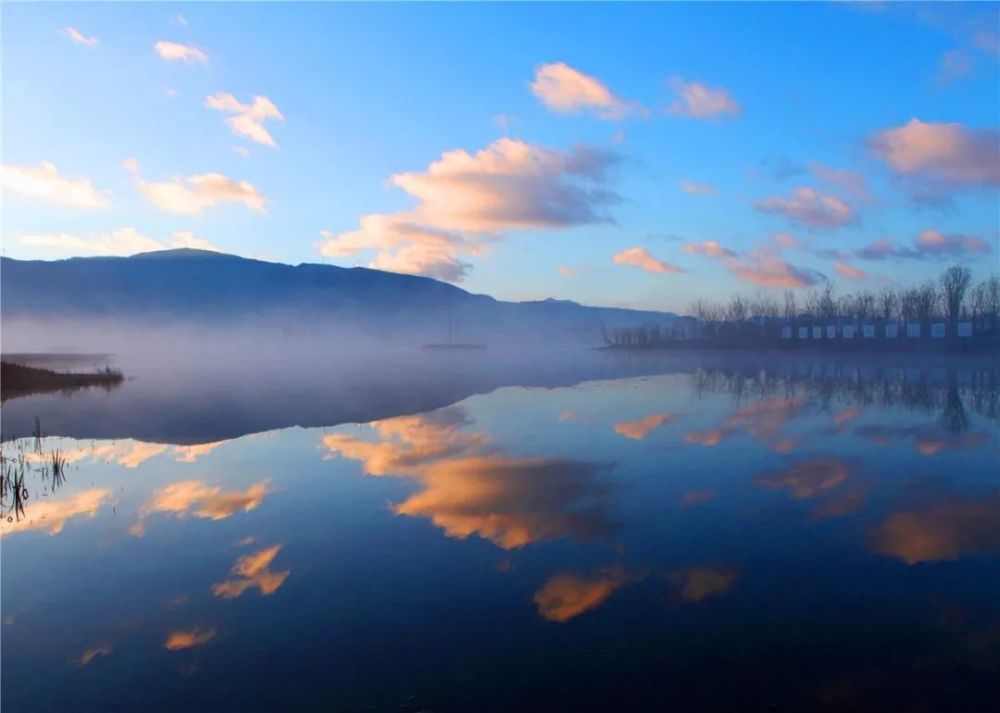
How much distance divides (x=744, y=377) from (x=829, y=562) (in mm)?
36198

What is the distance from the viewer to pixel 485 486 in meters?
→ 13.7

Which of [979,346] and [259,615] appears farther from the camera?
[979,346]

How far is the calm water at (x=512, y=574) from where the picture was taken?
6160mm

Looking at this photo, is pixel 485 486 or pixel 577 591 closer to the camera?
pixel 577 591

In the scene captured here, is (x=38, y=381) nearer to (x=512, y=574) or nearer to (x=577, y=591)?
(x=512, y=574)

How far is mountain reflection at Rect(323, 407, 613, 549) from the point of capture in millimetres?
10797

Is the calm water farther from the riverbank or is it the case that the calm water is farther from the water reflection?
the riverbank

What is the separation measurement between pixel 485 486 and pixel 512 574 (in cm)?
496

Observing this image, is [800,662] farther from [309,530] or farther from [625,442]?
[625,442]

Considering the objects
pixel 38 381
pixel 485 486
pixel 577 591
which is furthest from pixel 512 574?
pixel 38 381

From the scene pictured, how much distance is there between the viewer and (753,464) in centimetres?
1494

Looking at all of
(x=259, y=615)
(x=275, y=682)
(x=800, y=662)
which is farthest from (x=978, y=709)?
(x=259, y=615)

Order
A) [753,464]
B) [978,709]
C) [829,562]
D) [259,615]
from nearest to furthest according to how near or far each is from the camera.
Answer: [978,709]
[259,615]
[829,562]
[753,464]

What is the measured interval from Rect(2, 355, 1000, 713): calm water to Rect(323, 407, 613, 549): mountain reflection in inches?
3.5
